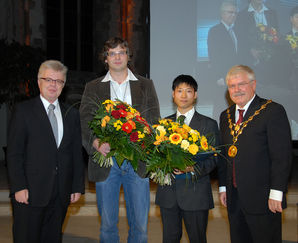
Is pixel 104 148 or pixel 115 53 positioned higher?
pixel 115 53

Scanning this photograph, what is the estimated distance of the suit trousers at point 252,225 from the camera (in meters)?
2.68

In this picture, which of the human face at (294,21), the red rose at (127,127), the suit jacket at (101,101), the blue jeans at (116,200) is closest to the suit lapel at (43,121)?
the suit jacket at (101,101)

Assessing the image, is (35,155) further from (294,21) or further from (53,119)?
(294,21)

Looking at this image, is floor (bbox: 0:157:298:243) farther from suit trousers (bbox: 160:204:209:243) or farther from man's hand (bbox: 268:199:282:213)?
man's hand (bbox: 268:199:282:213)

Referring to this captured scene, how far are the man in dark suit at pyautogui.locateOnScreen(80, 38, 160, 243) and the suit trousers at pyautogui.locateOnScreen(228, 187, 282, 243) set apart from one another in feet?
2.26

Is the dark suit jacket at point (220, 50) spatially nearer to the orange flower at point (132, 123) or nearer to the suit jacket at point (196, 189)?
the suit jacket at point (196, 189)

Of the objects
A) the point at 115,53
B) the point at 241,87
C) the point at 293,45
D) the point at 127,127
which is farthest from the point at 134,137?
the point at 293,45

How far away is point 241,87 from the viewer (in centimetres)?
278

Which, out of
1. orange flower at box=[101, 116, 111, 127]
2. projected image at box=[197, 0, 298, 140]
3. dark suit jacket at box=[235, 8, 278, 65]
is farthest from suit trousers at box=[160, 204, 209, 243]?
dark suit jacket at box=[235, 8, 278, 65]

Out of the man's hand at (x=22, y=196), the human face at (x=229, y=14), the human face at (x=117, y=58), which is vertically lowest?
the man's hand at (x=22, y=196)

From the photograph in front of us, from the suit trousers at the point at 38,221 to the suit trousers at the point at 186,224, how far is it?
849 mm

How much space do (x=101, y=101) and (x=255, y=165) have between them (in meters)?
1.28

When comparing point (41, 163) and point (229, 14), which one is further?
point (229, 14)

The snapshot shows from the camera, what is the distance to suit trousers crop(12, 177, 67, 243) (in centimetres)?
269
